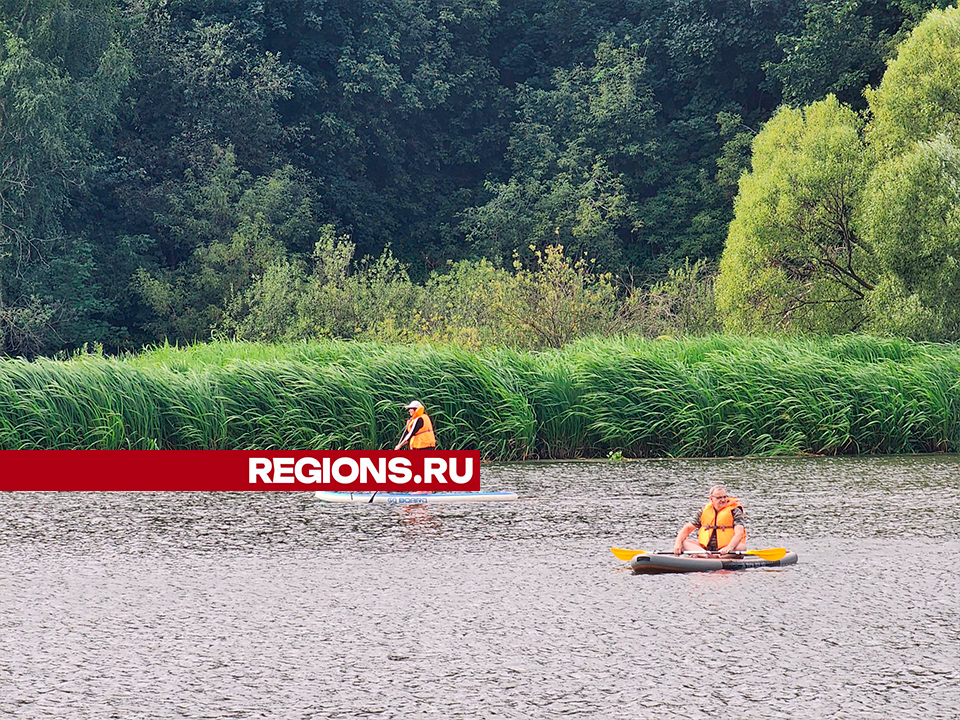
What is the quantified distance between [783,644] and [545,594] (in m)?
1.94

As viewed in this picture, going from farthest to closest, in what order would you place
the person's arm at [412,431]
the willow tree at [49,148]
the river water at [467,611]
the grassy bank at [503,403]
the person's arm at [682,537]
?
the willow tree at [49,148]
the grassy bank at [503,403]
the person's arm at [412,431]
the person's arm at [682,537]
the river water at [467,611]

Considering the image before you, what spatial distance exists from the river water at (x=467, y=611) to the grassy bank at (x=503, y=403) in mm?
3038

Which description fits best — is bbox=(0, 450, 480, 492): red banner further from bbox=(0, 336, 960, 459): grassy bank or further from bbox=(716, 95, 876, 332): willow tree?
bbox=(716, 95, 876, 332): willow tree

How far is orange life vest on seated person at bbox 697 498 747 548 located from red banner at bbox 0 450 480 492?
4.24 m

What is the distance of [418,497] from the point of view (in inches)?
542

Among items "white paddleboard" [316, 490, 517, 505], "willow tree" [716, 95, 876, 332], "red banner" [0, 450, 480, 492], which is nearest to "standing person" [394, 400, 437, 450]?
"red banner" [0, 450, 480, 492]

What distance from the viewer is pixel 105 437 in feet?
54.4

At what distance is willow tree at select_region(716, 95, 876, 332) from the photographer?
2444 centimetres

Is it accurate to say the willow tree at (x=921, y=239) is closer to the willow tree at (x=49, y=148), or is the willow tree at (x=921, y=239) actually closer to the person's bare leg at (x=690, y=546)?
the person's bare leg at (x=690, y=546)

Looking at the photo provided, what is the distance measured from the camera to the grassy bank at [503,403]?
16.9m

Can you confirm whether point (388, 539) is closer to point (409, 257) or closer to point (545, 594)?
point (545, 594)

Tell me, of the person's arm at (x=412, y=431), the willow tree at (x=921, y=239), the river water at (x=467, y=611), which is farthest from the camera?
the willow tree at (x=921, y=239)

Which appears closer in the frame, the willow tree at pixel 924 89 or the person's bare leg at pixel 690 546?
the person's bare leg at pixel 690 546

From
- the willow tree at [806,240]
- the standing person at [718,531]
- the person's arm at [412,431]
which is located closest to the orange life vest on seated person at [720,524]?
the standing person at [718,531]
